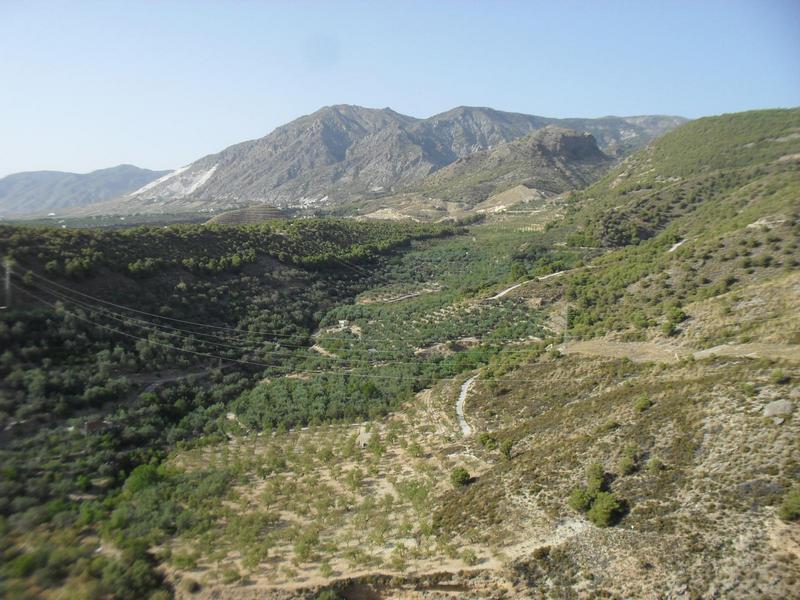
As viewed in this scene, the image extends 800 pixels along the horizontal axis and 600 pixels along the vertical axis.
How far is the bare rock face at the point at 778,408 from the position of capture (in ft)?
46.7

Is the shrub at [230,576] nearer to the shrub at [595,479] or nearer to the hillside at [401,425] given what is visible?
the hillside at [401,425]

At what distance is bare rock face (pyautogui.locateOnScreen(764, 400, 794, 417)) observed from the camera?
1422 centimetres

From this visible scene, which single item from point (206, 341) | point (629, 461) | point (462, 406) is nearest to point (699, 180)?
point (462, 406)

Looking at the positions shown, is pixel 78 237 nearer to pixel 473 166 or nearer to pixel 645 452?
pixel 645 452

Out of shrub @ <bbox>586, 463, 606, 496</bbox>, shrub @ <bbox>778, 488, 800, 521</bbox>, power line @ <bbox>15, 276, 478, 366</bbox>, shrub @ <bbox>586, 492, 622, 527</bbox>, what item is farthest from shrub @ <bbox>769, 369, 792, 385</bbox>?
power line @ <bbox>15, 276, 478, 366</bbox>

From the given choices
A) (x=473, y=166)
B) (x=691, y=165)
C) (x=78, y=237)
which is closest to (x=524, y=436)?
(x=78, y=237)

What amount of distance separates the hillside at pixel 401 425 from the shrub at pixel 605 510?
7 cm

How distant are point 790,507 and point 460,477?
32.4ft

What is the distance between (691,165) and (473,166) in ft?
337

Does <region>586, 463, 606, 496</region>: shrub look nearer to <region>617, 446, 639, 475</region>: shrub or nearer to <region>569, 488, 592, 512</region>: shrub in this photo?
<region>569, 488, 592, 512</region>: shrub

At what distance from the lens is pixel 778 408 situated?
14453mm

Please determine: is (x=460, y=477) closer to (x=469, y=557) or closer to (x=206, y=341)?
(x=469, y=557)

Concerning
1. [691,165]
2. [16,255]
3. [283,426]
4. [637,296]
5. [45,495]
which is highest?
[691,165]

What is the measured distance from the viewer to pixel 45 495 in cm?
1570
